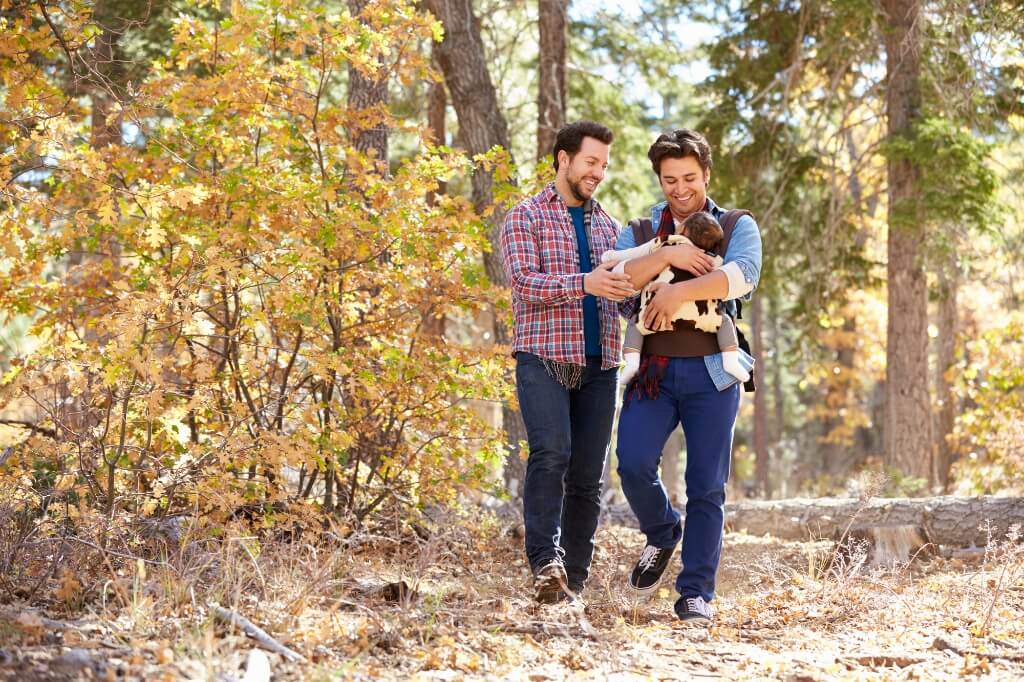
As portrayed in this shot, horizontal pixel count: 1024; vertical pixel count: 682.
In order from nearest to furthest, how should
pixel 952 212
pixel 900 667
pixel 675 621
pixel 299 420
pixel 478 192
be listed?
1. pixel 900 667
2. pixel 675 621
3. pixel 299 420
4. pixel 478 192
5. pixel 952 212

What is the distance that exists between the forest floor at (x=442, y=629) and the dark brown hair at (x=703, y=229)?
1.61 metres

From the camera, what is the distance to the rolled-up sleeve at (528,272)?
4750mm

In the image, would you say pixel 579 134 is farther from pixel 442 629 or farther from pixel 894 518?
pixel 894 518

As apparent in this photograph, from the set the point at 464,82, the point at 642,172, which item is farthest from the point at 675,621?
the point at 642,172

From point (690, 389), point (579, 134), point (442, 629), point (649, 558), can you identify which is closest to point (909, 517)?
point (649, 558)

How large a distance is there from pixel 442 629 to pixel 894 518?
490 centimetres

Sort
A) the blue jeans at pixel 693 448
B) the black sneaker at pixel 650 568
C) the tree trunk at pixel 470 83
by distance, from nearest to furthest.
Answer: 1. the blue jeans at pixel 693 448
2. the black sneaker at pixel 650 568
3. the tree trunk at pixel 470 83

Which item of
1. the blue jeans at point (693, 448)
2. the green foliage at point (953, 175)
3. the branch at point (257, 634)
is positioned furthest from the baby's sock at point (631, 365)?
the green foliage at point (953, 175)

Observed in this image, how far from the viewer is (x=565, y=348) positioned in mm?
4863

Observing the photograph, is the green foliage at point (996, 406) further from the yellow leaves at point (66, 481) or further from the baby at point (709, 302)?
the yellow leaves at point (66, 481)

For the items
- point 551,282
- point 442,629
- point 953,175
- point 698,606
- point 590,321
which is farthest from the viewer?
point 953,175

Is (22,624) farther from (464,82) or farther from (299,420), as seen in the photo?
(464,82)

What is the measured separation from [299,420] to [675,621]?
249 cm

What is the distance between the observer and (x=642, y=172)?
56.5 ft
